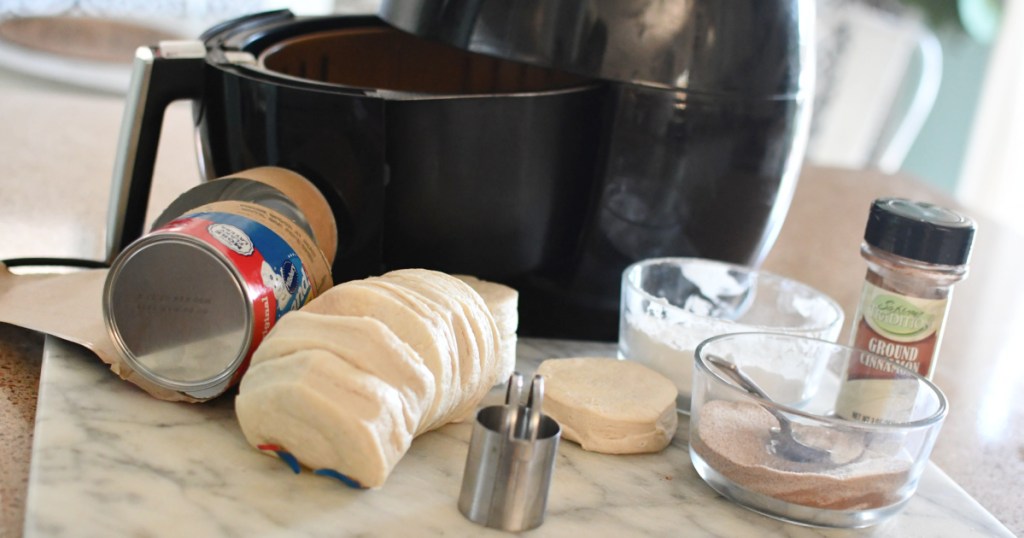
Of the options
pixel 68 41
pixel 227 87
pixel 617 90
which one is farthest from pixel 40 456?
pixel 68 41

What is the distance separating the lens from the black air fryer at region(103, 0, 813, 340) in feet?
2.39

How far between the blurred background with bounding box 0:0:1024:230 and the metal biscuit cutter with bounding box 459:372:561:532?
135 centimetres

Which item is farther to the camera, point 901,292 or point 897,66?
point 897,66

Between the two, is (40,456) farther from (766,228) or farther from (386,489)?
(766,228)

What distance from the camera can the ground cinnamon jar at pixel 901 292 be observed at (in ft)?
2.19

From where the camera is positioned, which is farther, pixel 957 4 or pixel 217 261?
pixel 957 4

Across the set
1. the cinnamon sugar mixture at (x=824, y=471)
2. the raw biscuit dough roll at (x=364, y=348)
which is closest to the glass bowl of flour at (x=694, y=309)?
the cinnamon sugar mixture at (x=824, y=471)

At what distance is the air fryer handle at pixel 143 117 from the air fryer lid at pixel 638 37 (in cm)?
19

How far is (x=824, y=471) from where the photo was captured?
60 centimetres

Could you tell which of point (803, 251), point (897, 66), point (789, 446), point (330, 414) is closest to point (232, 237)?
point (330, 414)

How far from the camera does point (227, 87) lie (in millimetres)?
744

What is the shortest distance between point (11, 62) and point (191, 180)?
0.48 m

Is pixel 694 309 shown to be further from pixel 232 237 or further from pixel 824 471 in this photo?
pixel 232 237

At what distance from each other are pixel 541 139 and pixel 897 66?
1.86m
